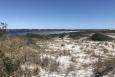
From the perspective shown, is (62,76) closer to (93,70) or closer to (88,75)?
(88,75)

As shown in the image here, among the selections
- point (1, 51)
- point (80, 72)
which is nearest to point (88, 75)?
point (80, 72)

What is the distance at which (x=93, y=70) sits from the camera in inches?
305

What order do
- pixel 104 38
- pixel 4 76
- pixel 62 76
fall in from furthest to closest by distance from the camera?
pixel 104 38 < pixel 62 76 < pixel 4 76

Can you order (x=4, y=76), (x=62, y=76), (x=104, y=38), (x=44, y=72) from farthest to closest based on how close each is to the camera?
(x=104, y=38), (x=44, y=72), (x=62, y=76), (x=4, y=76)

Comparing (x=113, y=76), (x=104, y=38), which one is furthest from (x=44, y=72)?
(x=104, y=38)

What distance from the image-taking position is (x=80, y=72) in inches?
296

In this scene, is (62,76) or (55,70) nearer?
(62,76)

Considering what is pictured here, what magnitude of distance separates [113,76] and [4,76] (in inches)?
140

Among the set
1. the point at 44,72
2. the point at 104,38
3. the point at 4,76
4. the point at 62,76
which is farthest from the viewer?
the point at 104,38

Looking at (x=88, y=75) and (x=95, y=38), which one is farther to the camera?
(x=95, y=38)

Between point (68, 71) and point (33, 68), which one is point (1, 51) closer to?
point (33, 68)

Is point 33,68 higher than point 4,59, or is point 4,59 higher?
point 4,59

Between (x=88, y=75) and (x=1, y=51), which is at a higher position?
(x=1, y=51)

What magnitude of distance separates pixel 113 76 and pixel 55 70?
231 cm
